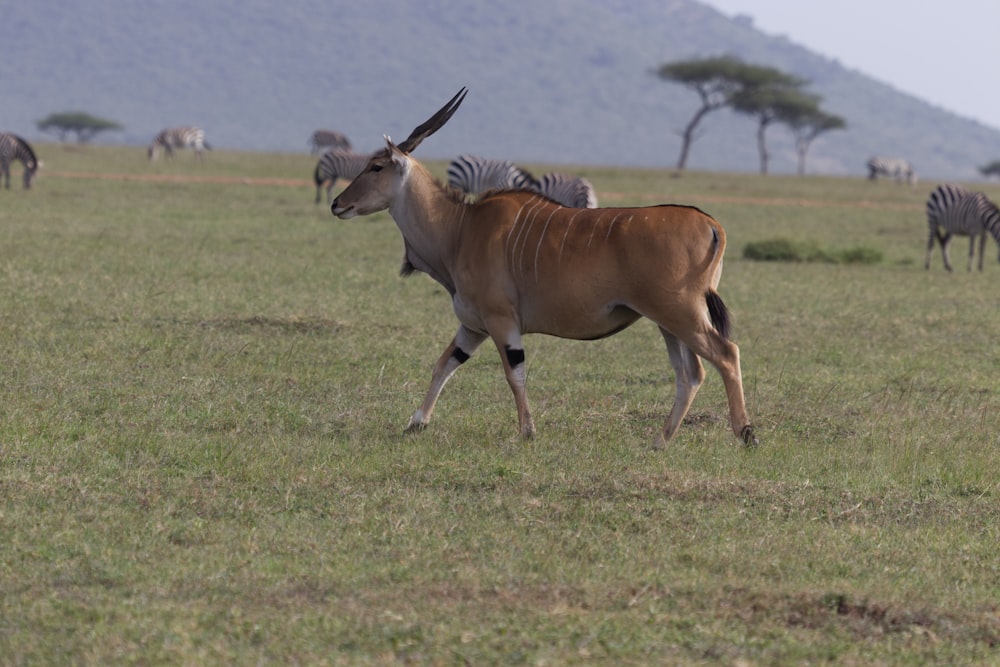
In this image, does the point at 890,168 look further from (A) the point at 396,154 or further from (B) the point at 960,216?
(A) the point at 396,154

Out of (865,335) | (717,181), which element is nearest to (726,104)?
(717,181)

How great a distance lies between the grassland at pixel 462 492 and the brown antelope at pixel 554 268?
1.45 ft

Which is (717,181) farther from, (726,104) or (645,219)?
(645,219)

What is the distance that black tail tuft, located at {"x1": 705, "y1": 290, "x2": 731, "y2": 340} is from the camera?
24.5 feet

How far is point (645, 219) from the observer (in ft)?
24.6

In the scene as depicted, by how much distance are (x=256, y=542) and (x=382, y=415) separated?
2654 mm

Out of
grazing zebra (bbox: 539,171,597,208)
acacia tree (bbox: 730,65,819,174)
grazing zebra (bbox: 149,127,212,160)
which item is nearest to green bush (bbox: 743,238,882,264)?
grazing zebra (bbox: 539,171,597,208)

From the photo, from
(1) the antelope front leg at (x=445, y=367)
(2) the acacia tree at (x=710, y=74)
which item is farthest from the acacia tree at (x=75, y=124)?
(1) the antelope front leg at (x=445, y=367)

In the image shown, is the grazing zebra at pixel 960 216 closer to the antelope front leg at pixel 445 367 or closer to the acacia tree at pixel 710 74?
the antelope front leg at pixel 445 367

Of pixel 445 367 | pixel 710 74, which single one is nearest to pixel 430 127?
pixel 445 367

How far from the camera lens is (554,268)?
7582 mm

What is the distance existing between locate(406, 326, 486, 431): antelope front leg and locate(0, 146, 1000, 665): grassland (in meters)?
0.12

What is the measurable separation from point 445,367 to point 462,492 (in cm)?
138

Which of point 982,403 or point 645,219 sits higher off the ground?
point 645,219
